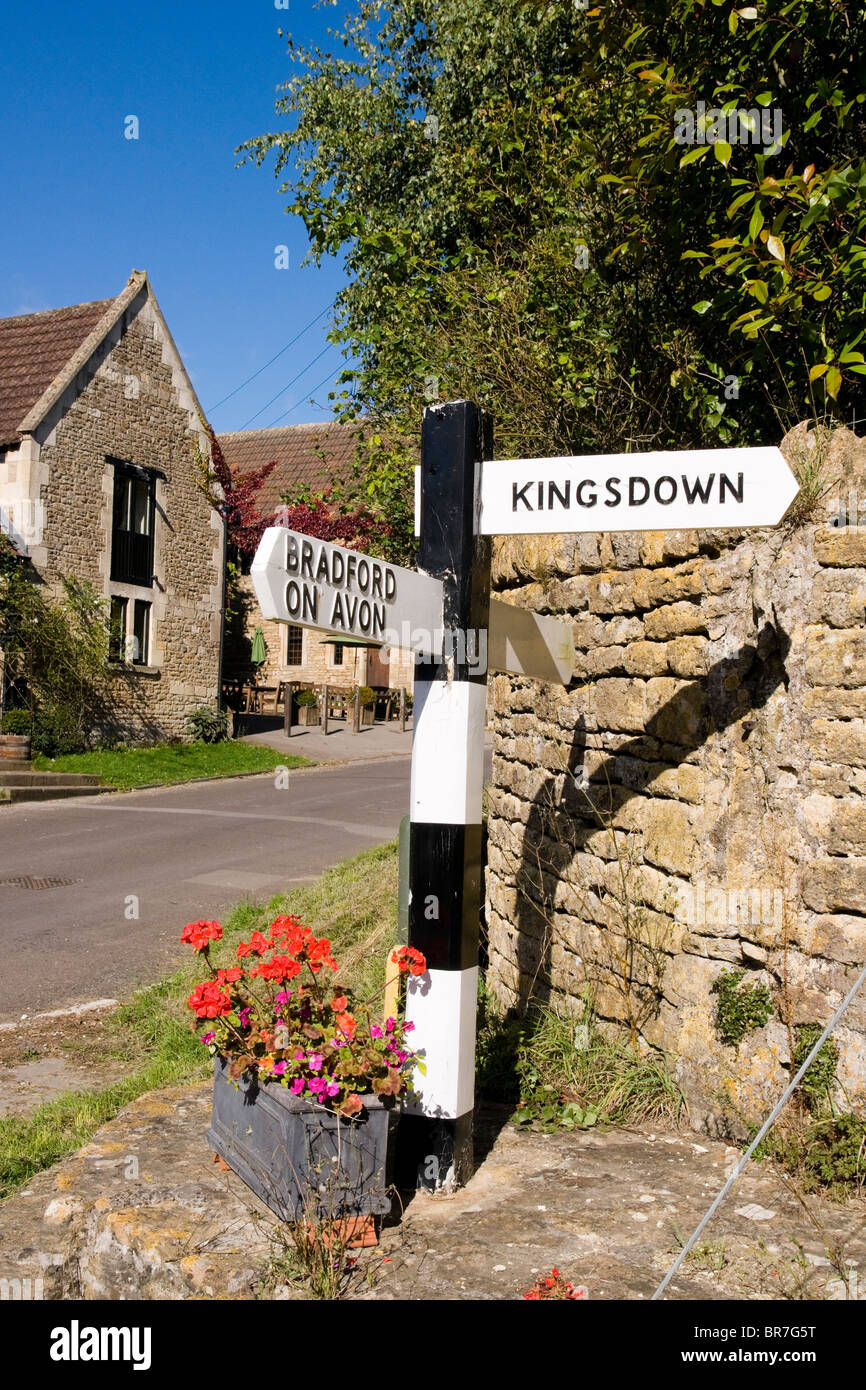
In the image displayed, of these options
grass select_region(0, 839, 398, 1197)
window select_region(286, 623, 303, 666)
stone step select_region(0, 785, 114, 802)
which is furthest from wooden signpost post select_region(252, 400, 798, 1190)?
window select_region(286, 623, 303, 666)

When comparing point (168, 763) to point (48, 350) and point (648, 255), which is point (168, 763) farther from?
point (648, 255)

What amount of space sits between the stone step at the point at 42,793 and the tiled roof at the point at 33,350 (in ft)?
19.9

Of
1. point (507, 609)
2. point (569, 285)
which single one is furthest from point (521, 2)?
point (507, 609)

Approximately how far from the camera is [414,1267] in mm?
2873

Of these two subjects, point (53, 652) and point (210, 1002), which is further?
point (53, 652)

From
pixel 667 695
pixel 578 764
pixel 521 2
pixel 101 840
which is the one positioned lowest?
pixel 101 840

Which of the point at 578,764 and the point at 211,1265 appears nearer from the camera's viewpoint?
the point at 211,1265

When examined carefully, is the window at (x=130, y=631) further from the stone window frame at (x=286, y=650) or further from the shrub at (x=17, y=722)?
the stone window frame at (x=286, y=650)

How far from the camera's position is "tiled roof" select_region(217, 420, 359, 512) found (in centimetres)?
3300

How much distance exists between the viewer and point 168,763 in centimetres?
1953

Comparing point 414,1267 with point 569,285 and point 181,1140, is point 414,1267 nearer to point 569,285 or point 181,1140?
point 181,1140

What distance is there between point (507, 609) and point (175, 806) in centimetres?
1222

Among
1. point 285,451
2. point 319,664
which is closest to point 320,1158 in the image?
point 319,664

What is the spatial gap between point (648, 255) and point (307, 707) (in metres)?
22.6
